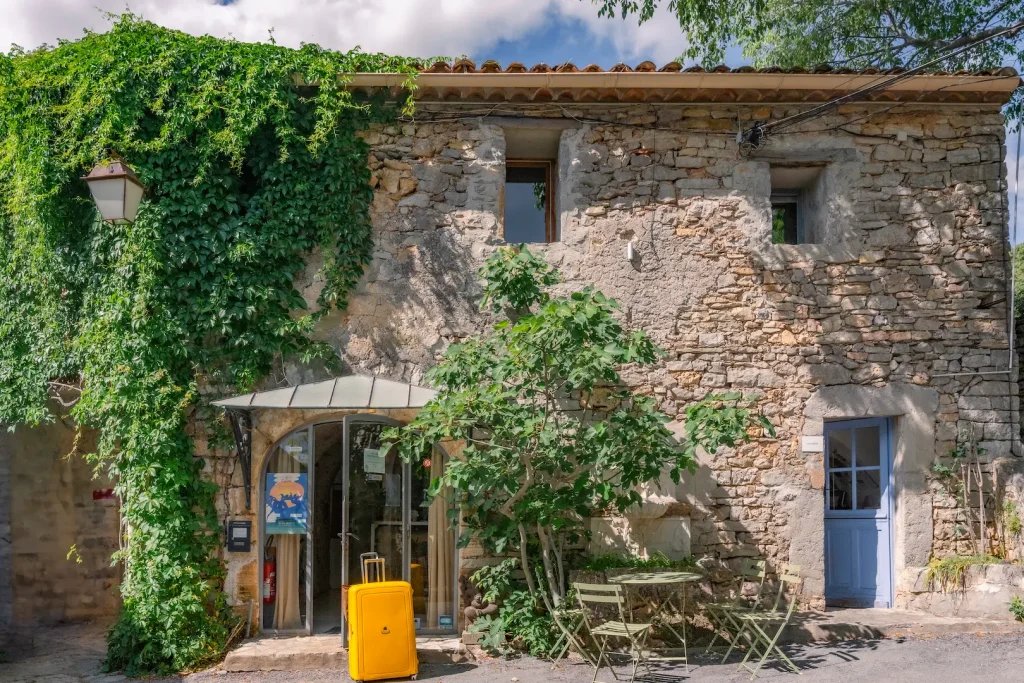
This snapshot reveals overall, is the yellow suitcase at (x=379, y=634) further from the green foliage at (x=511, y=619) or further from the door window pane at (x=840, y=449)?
the door window pane at (x=840, y=449)

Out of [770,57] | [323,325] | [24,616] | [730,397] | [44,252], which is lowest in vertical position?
[24,616]

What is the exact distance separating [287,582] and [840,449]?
5043 mm

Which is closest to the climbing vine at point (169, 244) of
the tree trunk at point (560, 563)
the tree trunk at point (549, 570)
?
the tree trunk at point (549, 570)

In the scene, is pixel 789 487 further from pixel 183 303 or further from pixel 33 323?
pixel 33 323

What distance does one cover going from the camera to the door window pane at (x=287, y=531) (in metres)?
6.42

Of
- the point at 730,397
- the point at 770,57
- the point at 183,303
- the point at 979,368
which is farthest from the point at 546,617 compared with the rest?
the point at 770,57

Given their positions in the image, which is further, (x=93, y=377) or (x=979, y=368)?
(x=979, y=368)

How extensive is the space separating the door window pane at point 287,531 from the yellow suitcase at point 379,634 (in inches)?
39.6

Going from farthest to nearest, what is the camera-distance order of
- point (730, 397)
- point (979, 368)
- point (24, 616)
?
point (24, 616), point (979, 368), point (730, 397)

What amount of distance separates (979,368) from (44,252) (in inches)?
316

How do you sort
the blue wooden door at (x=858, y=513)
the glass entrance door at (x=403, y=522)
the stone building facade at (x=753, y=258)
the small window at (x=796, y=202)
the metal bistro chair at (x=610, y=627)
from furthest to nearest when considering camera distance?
1. the small window at (x=796, y=202)
2. the blue wooden door at (x=858, y=513)
3. the stone building facade at (x=753, y=258)
4. the glass entrance door at (x=403, y=522)
5. the metal bistro chair at (x=610, y=627)

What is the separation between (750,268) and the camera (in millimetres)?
6938

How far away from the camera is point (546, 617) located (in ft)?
20.0

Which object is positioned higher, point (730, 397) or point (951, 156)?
point (951, 156)
